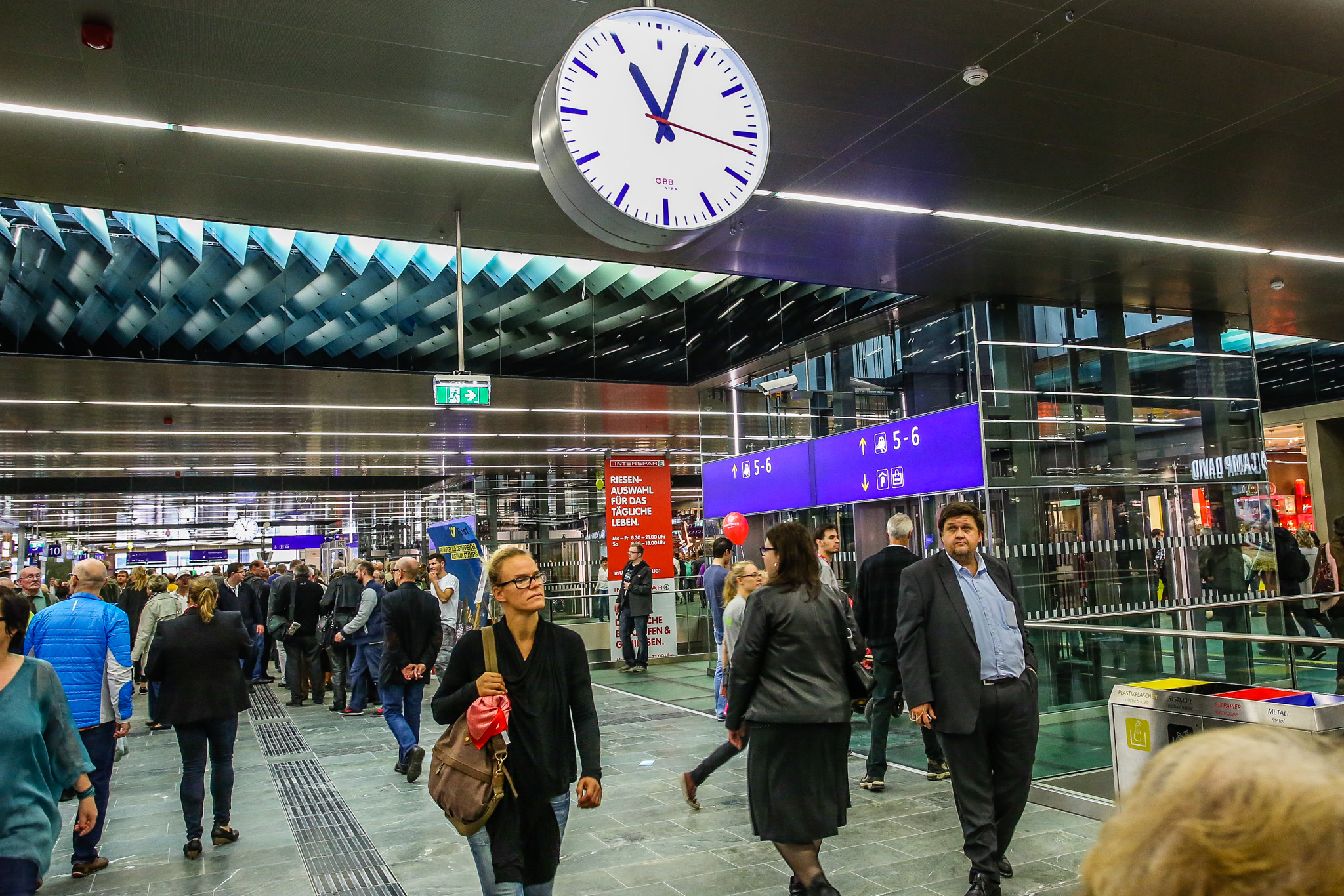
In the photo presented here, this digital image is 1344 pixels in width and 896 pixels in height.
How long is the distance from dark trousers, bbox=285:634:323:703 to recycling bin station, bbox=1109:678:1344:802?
1000 centimetres

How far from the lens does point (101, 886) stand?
5.25 m

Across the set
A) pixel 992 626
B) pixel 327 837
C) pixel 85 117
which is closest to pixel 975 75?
pixel 992 626

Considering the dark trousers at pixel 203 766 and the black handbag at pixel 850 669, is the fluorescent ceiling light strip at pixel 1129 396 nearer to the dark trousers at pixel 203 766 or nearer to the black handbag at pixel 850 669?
the black handbag at pixel 850 669

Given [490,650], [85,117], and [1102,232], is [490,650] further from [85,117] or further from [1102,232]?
[1102,232]

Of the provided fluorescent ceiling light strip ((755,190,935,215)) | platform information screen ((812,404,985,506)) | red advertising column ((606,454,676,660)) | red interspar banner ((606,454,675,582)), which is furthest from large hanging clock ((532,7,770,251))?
red interspar banner ((606,454,675,582))

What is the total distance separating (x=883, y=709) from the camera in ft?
21.3

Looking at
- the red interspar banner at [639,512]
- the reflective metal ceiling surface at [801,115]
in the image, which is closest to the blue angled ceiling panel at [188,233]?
the reflective metal ceiling surface at [801,115]

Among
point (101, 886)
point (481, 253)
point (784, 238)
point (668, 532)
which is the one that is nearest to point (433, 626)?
point (101, 886)

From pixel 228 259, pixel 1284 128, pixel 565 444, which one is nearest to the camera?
pixel 1284 128

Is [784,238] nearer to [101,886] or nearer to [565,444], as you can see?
[101,886]

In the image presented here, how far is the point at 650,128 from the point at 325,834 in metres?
4.91

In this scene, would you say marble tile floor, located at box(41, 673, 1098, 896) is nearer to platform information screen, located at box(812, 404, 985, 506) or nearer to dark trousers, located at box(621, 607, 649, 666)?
platform information screen, located at box(812, 404, 985, 506)

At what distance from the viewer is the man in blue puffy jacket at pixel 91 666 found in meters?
5.47

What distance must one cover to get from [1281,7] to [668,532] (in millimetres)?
12754
